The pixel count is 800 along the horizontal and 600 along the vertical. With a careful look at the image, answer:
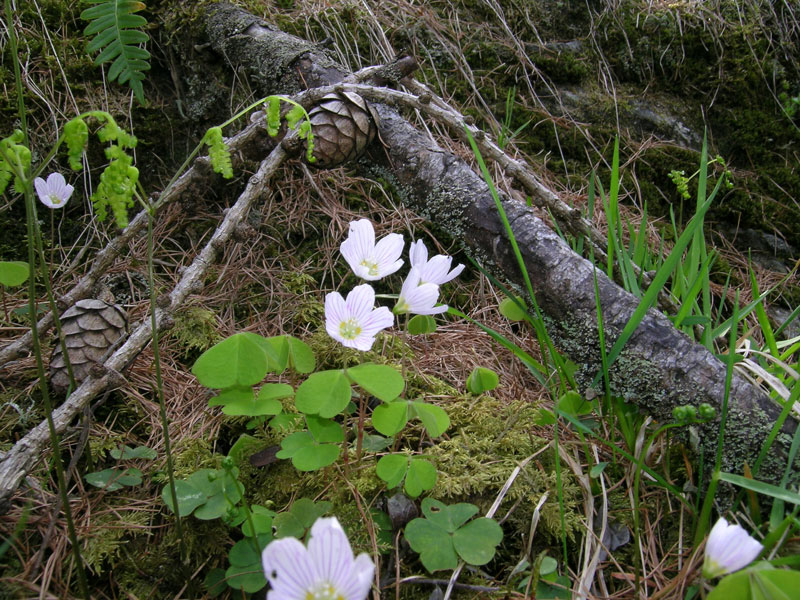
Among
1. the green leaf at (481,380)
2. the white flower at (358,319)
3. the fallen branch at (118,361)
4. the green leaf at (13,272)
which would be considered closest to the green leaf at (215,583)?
the fallen branch at (118,361)

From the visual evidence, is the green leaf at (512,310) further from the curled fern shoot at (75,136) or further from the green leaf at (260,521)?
the curled fern shoot at (75,136)

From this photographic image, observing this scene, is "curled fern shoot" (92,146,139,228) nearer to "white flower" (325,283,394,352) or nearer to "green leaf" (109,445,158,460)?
"white flower" (325,283,394,352)

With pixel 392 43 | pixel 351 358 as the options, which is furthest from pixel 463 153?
pixel 351 358

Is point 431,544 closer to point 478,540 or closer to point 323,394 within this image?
point 478,540

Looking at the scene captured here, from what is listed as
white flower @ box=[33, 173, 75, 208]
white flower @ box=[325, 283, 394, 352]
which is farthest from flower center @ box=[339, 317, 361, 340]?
white flower @ box=[33, 173, 75, 208]

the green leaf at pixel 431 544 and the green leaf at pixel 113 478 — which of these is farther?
the green leaf at pixel 113 478

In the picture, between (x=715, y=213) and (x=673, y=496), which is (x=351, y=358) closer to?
(x=673, y=496)

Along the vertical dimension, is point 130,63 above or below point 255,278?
above
